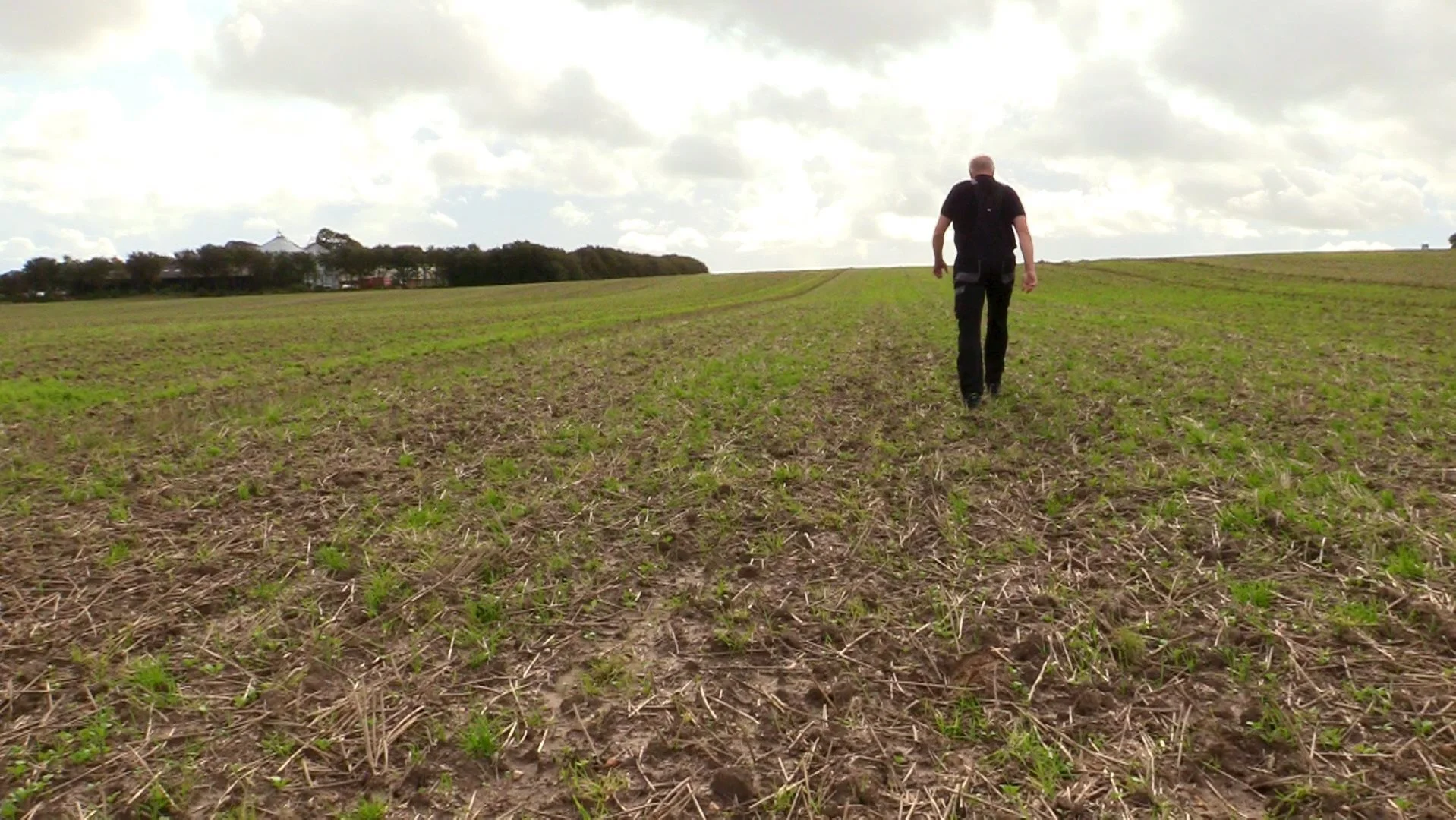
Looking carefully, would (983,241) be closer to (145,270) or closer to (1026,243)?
(1026,243)

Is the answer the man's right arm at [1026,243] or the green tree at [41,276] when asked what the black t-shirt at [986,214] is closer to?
the man's right arm at [1026,243]

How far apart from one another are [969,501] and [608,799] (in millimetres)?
3481

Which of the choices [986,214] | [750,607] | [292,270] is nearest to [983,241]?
[986,214]

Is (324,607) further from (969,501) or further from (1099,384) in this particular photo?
(1099,384)

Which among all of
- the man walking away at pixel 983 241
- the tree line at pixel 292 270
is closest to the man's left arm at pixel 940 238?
the man walking away at pixel 983 241

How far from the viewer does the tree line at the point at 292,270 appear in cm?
7344

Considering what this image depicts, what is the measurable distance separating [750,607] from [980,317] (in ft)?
15.5

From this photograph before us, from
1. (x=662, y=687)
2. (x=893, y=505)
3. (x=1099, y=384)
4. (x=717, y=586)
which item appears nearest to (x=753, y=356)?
(x=1099, y=384)

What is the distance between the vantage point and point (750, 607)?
13.4ft

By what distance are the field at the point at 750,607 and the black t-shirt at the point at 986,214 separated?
1514 mm

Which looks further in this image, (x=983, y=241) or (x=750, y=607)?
(x=983, y=241)

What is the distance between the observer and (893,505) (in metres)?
5.53

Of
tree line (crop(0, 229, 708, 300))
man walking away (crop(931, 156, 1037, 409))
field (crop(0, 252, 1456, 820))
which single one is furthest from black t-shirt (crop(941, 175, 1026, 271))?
tree line (crop(0, 229, 708, 300))

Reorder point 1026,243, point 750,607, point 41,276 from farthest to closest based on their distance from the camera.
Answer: point 41,276 → point 1026,243 → point 750,607
